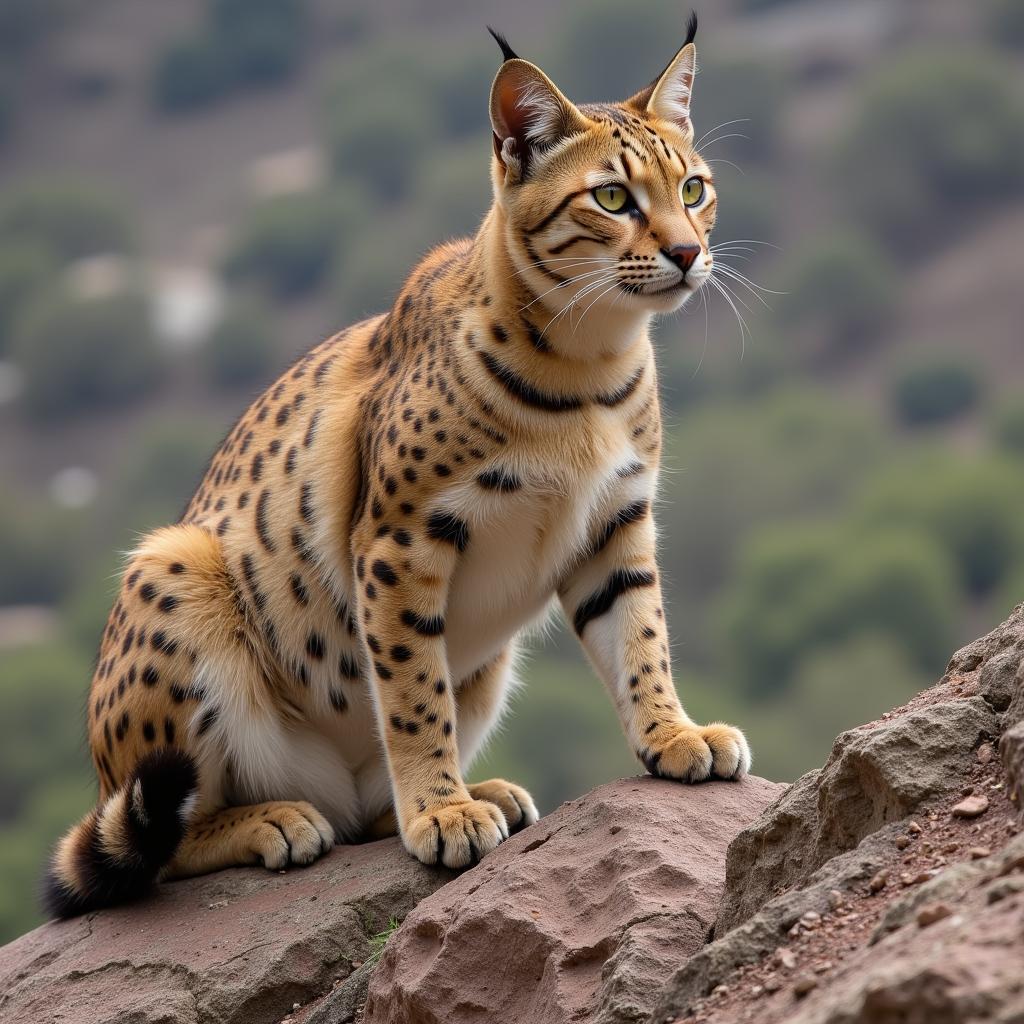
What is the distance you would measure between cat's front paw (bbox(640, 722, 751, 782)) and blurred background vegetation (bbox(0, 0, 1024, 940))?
55393mm

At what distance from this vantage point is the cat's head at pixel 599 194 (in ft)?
19.8

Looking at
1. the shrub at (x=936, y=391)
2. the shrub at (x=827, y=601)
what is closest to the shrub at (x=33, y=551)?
the shrub at (x=827, y=601)

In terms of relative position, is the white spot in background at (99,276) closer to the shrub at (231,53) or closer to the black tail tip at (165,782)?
the shrub at (231,53)

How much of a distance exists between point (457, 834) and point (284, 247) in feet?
373

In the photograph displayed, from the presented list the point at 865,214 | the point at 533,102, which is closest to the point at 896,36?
the point at 865,214

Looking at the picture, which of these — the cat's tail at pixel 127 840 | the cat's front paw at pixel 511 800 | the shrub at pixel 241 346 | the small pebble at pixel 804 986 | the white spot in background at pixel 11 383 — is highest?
the white spot in background at pixel 11 383

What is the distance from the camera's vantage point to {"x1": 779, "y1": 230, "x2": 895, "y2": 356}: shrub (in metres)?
96.7

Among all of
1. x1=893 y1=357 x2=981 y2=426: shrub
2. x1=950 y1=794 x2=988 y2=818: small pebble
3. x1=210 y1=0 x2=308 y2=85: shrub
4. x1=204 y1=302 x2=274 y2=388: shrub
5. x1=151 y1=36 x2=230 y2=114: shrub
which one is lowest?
x1=950 y1=794 x2=988 y2=818: small pebble

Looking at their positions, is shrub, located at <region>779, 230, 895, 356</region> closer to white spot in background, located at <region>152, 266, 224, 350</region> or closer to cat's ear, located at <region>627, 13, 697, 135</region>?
white spot in background, located at <region>152, 266, 224, 350</region>

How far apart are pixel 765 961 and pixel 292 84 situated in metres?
135

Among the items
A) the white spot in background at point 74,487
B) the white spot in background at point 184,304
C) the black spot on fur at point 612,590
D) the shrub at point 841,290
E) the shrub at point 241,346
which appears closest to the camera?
the black spot on fur at point 612,590

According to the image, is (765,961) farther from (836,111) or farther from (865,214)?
(836,111)

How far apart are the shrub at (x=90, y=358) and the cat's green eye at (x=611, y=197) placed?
334ft

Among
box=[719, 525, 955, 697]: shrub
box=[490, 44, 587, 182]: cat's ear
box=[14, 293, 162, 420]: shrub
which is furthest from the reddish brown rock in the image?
box=[14, 293, 162, 420]: shrub
